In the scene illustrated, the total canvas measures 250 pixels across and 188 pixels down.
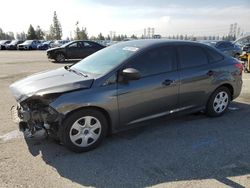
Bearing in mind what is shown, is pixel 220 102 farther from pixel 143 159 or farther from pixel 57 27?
pixel 57 27

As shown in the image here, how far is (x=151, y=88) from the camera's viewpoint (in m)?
4.50

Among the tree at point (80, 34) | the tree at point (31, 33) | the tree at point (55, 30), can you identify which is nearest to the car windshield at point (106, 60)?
the tree at point (80, 34)

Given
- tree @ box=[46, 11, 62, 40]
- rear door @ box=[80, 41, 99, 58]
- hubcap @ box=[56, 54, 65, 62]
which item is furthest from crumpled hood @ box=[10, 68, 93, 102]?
tree @ box=[46, 11, 62, 40]

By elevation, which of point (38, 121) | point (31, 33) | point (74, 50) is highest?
point (38, 121)

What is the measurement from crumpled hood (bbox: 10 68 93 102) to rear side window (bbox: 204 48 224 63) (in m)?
2.60

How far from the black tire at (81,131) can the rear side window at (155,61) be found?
981mm

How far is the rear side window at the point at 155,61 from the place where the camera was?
4.48 meters

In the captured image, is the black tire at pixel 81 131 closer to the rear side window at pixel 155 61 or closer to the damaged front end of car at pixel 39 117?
the damaged front end of car at pixel 39 117

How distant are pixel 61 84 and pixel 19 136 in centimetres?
136

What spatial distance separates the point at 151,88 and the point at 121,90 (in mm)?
568

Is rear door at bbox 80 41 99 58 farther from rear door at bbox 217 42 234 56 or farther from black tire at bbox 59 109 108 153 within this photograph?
black tire at bbox 59 109 108 153

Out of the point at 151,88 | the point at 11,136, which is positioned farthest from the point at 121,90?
the point at 11,136

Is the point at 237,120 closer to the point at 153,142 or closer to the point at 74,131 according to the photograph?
the point at 153,142

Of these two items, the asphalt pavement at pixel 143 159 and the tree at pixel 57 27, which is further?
the tree at pixel 57 27
